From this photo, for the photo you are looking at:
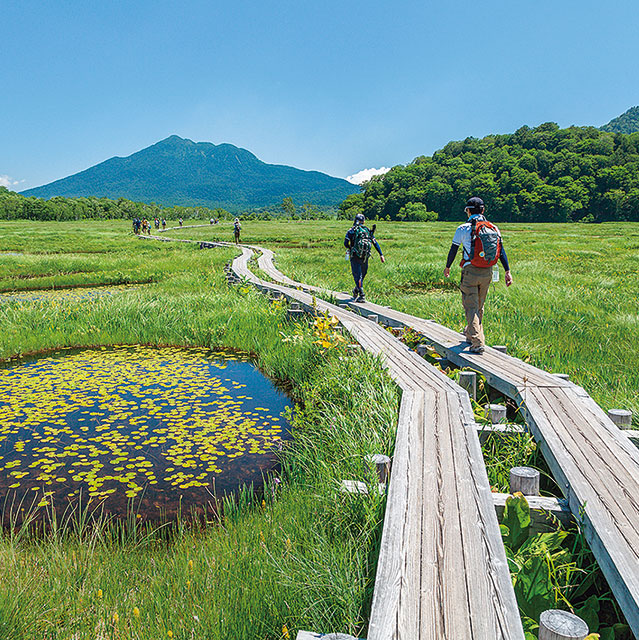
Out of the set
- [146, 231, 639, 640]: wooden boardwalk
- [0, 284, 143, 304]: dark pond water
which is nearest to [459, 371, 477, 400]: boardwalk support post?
[146, 231, 639, 640]: wooden boardwalk

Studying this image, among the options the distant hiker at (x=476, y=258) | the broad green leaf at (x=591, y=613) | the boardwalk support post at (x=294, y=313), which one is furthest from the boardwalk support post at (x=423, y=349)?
the broad green leaf at (x=591, y=613)

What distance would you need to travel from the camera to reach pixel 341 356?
6535 mm

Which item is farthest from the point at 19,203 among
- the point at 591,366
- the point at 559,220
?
the point at 591,366

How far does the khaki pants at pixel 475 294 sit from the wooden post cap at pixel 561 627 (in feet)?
15.4

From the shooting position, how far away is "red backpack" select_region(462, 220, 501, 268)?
6160 millimetres

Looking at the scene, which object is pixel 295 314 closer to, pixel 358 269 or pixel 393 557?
pixel 358 269

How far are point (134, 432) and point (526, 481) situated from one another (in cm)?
426

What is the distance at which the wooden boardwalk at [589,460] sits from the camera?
2418 millimetres

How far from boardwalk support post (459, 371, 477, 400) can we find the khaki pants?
3.46 ft

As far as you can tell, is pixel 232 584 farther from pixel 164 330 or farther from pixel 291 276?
pixel 291 276

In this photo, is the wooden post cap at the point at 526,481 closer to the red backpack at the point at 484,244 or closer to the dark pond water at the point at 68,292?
the red backpack at the point at 484,244

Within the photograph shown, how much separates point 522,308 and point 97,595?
9417 millimetres

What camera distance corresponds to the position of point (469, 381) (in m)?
5.47

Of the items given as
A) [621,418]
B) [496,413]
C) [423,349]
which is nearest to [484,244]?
[423,349]
